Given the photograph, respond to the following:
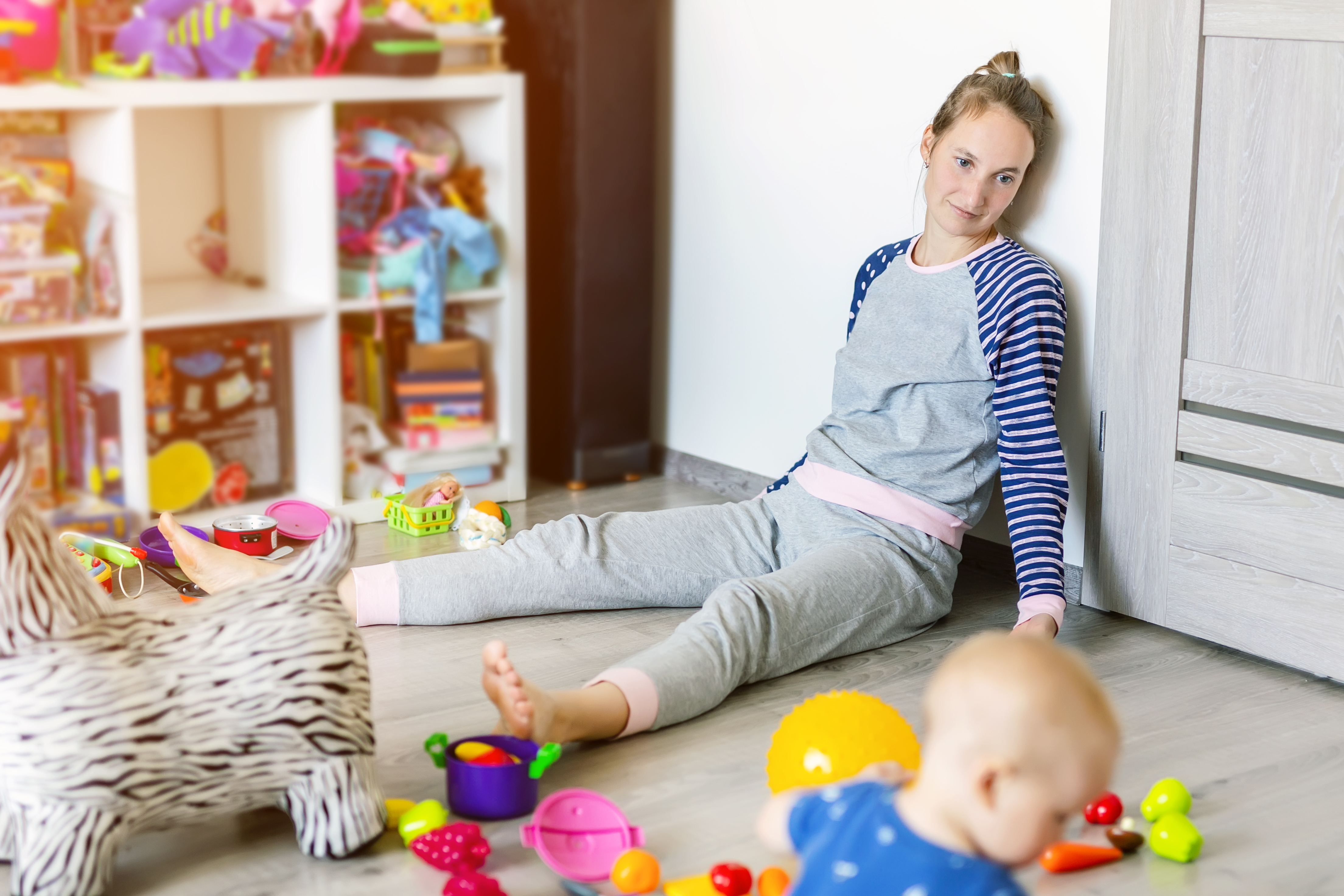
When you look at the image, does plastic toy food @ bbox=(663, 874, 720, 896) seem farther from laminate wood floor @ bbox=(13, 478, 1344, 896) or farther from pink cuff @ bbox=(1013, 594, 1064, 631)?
pink cuff @ bbox=(1013, 594, 1064, 631)

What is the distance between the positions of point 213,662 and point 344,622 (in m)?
0.11

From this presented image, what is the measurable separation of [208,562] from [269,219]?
0.81 metres

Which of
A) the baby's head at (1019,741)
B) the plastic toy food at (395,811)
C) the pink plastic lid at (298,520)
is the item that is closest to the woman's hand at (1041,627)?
the plastic toy food at (395,811)

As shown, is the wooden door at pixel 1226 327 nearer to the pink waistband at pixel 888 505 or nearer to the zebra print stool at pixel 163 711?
the pink waistband at pixel 888 505

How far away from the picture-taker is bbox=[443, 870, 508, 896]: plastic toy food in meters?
1.14

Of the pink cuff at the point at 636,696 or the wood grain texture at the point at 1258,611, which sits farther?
the wood grain texture at the point at 1258,611

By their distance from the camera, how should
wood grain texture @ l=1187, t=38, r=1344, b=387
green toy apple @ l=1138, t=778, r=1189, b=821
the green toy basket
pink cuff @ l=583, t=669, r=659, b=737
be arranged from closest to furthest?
green toy apple @ l=1138, t=778, r=1189, b=821
pink cuff @ l=583, t=669, r=659, b=737
wood grain texture @ l=1187, t=38, r=1344, b=387
the green toy basket

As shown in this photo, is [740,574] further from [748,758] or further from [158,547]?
[158,547]

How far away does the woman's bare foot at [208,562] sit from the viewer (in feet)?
5.74

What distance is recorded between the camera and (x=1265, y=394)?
66.2 inches

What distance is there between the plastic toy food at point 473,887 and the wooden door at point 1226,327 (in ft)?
3.35

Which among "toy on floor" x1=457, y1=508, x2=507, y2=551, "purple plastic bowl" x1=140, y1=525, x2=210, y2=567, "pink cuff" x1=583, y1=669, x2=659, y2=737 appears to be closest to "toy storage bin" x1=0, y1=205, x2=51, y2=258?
"purple plastic bowl" x1=140, y1=525, x2=210, y2=567

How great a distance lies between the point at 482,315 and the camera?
2.45m

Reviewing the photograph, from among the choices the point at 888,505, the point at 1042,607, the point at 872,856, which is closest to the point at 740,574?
the point at 888,505
